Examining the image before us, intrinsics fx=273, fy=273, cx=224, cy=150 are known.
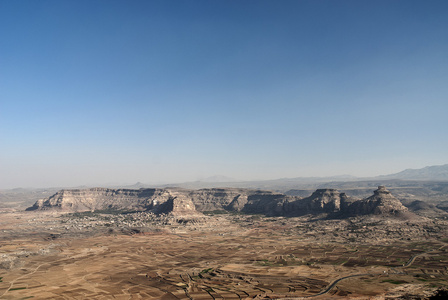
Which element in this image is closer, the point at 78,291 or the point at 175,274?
the point at 78,291

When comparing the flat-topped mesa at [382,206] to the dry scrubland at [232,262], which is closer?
the dry scrubland at [232,262]

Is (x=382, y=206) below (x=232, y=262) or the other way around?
the other way around

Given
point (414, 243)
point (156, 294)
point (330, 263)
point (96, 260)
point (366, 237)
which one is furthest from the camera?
point (366, 237)

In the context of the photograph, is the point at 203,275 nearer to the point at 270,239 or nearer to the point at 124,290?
the point at 124,290

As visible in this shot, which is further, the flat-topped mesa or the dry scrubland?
the flat-topped mesa

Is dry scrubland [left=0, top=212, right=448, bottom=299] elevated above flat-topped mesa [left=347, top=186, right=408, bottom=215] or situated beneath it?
situated beneath

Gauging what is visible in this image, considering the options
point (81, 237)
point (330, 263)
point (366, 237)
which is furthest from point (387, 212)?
point (81, 237)

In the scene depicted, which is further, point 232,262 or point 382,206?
point 382,206

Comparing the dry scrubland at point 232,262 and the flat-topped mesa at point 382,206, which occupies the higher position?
the flat-topped mesa at point 382,206
